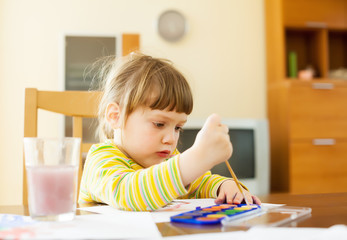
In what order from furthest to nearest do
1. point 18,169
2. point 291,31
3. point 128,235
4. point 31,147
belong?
point 291,31
point 18,169
point 31,147
point 128,235

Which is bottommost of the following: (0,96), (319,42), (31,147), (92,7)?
(31,147)

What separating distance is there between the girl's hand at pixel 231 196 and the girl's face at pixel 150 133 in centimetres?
15

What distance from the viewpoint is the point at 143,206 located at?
2.30ft

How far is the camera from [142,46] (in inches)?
133

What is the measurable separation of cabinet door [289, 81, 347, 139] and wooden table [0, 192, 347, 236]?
2.45 m

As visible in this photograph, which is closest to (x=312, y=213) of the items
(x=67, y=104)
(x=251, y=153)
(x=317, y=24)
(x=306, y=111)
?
(x=67, y=104)

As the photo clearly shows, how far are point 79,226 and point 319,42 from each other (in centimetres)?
346

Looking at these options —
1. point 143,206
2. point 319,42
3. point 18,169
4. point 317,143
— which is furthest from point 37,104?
point 319,42

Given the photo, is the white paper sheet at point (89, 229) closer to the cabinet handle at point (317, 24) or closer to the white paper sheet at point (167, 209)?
the white paper sheet at point (167, 209)

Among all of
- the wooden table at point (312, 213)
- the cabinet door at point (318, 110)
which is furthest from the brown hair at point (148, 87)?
the cabinet door at point (318, 110)

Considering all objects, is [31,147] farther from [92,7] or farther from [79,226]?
[92,7]

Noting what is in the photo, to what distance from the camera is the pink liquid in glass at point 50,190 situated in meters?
0.57

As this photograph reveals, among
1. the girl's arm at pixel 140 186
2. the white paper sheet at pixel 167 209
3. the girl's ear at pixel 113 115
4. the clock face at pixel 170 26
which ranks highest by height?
the clock face at pixel 170 26

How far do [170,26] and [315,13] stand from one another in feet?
3.78
